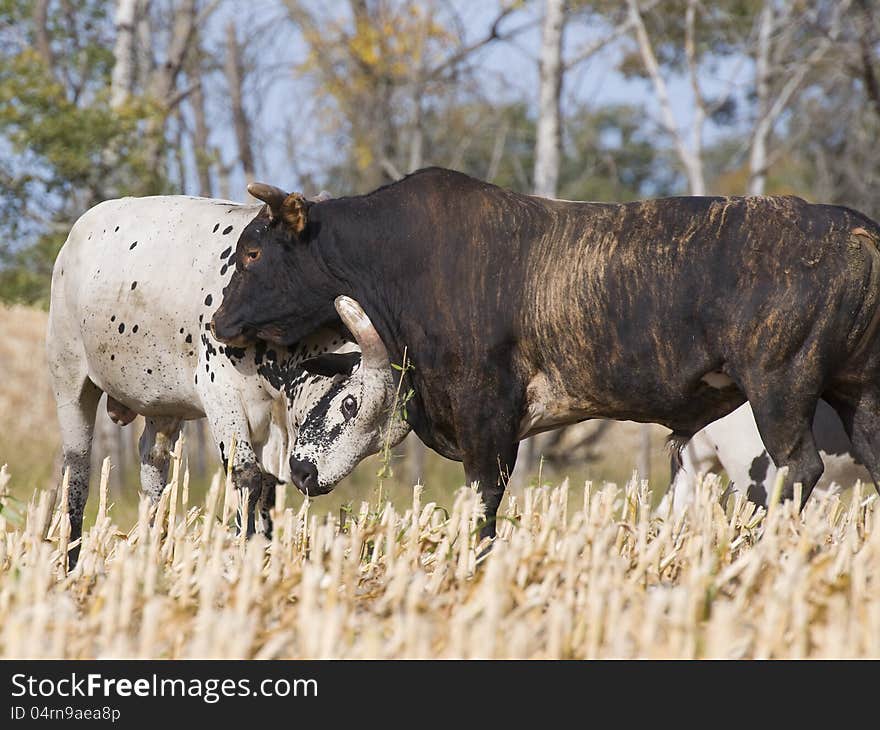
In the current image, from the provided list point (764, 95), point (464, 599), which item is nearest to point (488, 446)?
point (464, 599)

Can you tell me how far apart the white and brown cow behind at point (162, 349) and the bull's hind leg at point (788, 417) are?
1.96 m

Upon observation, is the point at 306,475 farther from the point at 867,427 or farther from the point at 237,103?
the point at 237,103

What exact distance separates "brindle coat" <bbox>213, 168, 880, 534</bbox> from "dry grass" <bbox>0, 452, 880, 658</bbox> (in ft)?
1.90

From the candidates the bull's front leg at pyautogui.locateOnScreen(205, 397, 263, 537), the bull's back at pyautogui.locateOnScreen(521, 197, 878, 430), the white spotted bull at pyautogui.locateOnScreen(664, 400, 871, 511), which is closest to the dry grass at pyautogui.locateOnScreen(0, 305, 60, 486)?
the bull's front leg at pyautogui.locateOnScreen(205, 397, 263, 537)

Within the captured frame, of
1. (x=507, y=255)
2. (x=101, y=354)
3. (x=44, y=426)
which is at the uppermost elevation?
(x=507, y=255)

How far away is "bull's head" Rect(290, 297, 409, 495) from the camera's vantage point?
5562 mm

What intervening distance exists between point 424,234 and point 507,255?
0.37 m

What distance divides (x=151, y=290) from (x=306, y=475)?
4.23 feet

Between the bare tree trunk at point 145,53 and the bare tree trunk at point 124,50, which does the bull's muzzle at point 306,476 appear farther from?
the bare tree trunk at point 145,53

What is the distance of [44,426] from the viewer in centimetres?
1883
